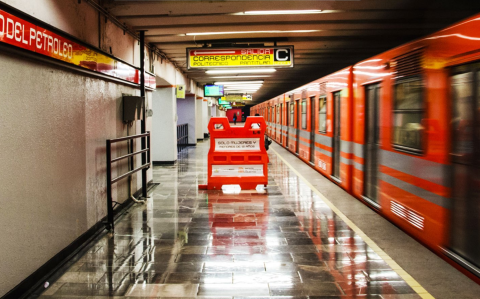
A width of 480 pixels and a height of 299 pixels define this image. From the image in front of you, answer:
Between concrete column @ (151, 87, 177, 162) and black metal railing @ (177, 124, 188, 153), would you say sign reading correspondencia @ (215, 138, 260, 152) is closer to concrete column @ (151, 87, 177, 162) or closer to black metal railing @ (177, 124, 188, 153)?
concrete column @ (151, 87, 177, 162)

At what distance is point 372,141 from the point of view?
6348mm

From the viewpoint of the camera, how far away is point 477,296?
3309 mm

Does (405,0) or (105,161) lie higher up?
(405,0)

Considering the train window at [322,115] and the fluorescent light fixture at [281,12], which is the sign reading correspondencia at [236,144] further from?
the fluorescent light fixture at [281,12]

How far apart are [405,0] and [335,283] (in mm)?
4289

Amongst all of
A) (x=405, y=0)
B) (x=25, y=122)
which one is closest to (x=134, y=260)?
(x=25, y=122)

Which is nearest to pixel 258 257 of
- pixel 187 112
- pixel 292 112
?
pixel 292 112

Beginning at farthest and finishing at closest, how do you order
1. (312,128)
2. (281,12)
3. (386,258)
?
(312,128) → (281,12) → (386,258)

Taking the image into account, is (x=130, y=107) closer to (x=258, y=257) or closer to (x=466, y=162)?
(x=258, y=257)

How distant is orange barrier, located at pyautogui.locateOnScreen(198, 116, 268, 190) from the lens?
8258mm

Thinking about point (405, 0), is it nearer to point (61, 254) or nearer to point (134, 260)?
point (134, 260)

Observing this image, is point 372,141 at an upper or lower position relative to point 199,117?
lower

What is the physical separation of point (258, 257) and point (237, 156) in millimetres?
4114

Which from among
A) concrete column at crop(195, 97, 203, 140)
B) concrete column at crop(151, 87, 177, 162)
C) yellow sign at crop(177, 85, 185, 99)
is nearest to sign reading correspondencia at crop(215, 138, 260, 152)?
concrete column at crop(151, 87, 177, 162)
